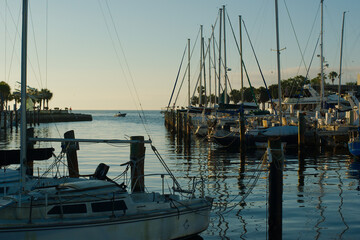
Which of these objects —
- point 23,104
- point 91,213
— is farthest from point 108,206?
point 23,104

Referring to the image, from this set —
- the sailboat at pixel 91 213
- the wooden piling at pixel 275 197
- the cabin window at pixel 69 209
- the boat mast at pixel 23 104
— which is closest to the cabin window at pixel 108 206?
the sailboat at pixel 91 213

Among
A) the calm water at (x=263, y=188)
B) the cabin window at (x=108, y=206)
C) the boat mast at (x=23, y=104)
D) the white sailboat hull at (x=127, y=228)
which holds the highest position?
the boat mast at (x=23, y=104)

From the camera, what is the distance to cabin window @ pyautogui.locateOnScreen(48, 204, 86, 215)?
12.9 meters

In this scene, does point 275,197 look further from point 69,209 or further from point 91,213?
point 69,209

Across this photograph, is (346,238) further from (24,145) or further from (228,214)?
(24,145)

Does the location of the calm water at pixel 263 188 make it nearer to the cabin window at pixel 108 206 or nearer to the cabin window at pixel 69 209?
the cabin window at pixel 108 206

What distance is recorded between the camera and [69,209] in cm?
1305

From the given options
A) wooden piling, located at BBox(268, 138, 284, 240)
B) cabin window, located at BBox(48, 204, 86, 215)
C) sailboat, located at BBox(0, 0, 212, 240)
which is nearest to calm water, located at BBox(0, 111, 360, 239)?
wooden piling, located at BBox(268, 138, 284, 240)

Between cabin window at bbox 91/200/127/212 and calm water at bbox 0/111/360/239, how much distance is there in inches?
136

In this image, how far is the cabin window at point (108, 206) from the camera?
1338cm

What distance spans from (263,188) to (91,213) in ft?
40.4

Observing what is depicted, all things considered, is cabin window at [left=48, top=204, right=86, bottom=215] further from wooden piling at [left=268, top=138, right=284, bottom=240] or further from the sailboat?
wooden piling at [left=268, top=138, right=284, bottom=240]

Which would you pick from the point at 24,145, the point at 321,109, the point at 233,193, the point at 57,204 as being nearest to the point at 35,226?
the point at 57,204

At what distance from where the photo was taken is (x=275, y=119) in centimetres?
5266
